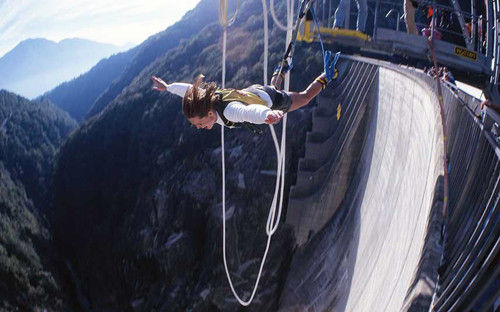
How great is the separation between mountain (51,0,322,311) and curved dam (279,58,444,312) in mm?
3722

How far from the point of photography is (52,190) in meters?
57.7

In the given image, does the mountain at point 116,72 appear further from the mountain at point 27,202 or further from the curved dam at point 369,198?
the curved dam at point 369,198

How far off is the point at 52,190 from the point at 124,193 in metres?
20.3

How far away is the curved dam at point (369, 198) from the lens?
213 inches

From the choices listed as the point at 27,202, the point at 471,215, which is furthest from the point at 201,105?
the point at 27,202

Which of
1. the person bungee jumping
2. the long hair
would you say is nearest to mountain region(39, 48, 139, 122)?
the person bungee jumping

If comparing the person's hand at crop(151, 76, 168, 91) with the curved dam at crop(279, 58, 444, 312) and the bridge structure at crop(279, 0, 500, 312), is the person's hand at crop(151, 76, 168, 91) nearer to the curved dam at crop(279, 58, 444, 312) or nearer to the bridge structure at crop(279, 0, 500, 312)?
the bridge structure at crop(279, 0, 500, 312)

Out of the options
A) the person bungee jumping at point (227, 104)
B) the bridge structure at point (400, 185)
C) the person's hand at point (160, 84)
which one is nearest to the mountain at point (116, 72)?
the bridge structure at point (400, 185)

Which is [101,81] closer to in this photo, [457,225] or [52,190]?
[52,190]

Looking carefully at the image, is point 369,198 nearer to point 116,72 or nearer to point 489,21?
point 489,21

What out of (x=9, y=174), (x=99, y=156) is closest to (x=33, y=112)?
(x=9, y=174)

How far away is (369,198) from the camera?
11820 mm

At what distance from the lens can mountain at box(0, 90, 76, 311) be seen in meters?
38.0

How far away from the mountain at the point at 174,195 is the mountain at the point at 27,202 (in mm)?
2933
